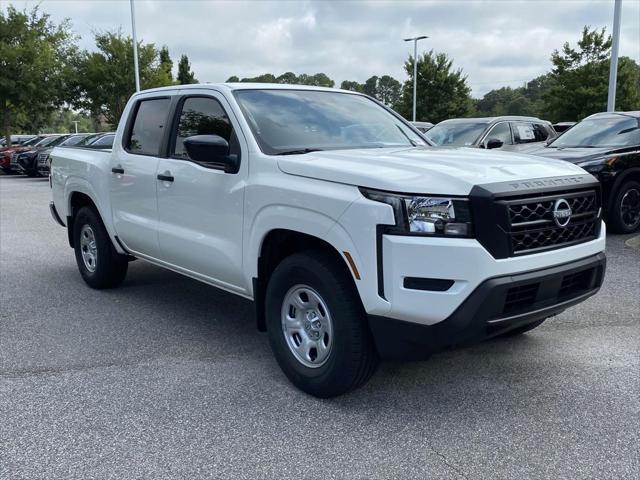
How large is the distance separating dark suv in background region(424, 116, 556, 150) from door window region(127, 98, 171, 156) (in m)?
6.71

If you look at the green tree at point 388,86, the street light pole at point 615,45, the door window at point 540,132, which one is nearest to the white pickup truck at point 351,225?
the door window at point 540,132

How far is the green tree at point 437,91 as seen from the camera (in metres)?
41.8

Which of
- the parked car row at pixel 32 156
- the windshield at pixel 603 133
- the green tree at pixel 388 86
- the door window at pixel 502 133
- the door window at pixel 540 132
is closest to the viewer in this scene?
the windshield at pixel 603 133

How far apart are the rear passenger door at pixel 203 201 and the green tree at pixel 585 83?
1174 inches

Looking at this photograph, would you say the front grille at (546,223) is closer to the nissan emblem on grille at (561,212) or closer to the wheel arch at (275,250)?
the nissan emblem on grille at (561,212)

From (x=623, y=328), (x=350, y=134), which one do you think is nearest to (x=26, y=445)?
(x=350, y=134)

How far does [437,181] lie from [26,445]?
2.54 m

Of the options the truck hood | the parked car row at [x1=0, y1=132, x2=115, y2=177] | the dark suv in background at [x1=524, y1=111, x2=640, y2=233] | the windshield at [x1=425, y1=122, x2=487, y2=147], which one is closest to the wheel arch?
the truck hood

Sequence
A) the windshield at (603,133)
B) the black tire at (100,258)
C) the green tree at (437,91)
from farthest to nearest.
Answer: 1. the green tree at (437,91)
2. the windshield at (603,133)
3. the black tire at (100,258)

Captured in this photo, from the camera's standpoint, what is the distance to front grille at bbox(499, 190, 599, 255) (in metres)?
3.22

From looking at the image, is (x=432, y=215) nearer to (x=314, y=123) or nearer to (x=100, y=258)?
(x=314, y=123)

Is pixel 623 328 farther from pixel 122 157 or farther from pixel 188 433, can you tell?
pixel 122 157

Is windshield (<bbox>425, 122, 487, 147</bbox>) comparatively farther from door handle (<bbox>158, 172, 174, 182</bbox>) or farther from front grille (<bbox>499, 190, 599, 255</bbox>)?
front grille (<bbox>499, 190, 599, 255</bbox>)

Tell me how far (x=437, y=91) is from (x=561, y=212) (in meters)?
40.4
